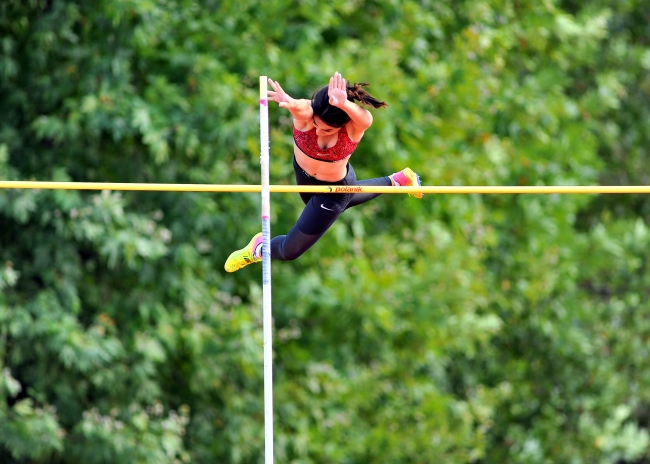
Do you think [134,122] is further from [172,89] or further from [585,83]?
[585,83]

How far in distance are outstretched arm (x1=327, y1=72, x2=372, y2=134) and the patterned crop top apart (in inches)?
9.6

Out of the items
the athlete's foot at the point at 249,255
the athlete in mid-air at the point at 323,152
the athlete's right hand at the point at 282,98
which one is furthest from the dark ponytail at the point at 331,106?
the athlete's foot at the point at 249,255

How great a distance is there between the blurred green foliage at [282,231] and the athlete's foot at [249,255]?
106 inches

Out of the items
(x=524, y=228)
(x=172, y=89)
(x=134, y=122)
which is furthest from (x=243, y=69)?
(x=524, y=228)

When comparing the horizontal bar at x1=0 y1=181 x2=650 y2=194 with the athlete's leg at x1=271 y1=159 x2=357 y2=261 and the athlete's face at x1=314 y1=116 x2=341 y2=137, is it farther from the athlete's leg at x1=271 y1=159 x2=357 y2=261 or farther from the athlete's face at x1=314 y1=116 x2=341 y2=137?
the athlete's face at x1=314 y1=116 x2=341 y2=137

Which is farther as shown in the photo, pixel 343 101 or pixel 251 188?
pixel 251 188

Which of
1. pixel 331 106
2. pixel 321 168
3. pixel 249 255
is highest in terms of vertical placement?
pixel 331 106

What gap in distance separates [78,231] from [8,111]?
1.52m

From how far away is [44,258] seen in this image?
10242 mm

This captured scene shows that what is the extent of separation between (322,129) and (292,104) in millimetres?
318

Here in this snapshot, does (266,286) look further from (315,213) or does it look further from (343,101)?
(343,101)

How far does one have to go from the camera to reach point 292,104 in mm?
5625

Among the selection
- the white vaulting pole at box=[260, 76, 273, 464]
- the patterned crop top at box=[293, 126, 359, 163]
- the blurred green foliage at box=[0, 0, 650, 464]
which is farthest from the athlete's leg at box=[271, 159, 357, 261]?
the blurred green foliage at box=[0, 0, 650, 464]

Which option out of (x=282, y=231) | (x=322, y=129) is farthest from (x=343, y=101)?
(x=282, y=231)
